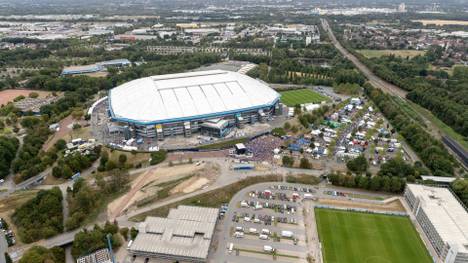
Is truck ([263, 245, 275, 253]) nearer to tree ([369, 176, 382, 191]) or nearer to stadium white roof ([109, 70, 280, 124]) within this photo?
tree ([369, 176, 382, 191])

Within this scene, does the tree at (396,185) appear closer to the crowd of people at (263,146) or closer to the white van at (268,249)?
the crowd of people at (263,146)

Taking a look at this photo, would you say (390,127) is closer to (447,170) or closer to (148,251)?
(447,170)

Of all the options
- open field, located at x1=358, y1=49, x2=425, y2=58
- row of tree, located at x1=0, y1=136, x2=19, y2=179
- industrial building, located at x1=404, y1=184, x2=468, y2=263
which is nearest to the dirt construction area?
row of tree, located at x1=0, y1=136, x2=19, y2=179

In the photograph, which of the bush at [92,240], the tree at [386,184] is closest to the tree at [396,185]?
the tree at [386,184]

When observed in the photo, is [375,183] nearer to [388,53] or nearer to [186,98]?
[186,98]

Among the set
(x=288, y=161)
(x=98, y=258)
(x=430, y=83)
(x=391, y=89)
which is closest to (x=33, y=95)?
(x=98, y=258)

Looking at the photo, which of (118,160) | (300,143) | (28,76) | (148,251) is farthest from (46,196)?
(28,76)
